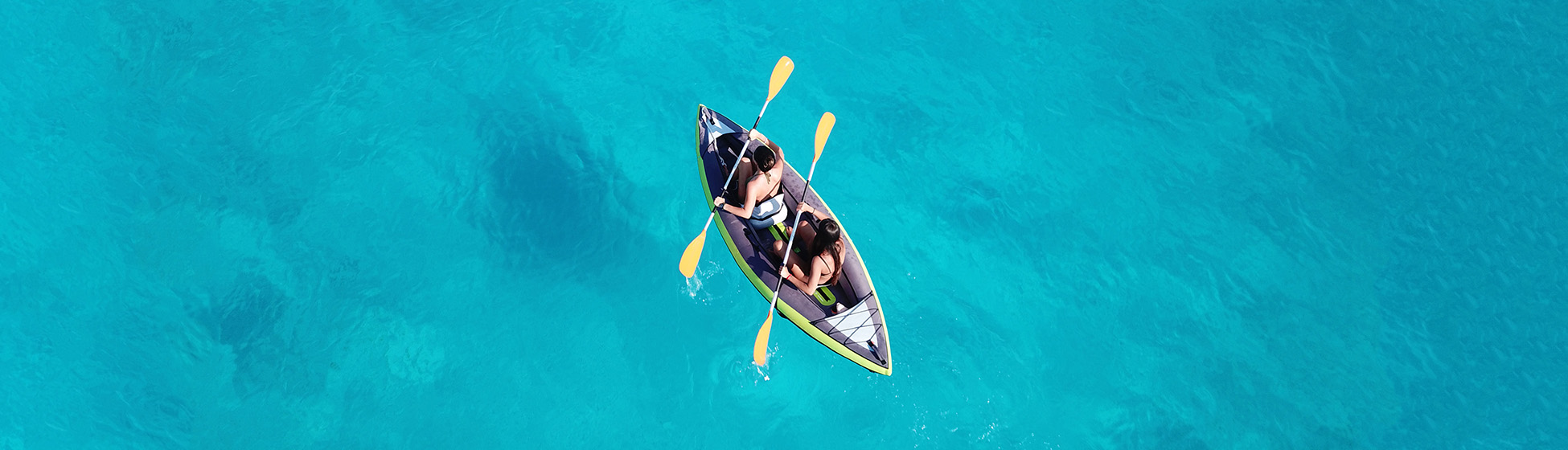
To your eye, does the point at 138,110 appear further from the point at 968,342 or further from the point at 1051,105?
the point at 1051,105

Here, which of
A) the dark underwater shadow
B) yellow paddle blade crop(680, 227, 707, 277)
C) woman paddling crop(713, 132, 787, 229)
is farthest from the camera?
the dark underwater shadow

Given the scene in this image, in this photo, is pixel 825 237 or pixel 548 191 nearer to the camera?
pixel 825 237

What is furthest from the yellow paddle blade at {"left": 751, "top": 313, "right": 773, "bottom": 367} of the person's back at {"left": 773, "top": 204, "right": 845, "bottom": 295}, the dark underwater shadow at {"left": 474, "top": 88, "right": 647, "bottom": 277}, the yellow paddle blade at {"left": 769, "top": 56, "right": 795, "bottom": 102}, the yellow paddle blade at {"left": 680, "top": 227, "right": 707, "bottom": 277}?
the yellow paddle blade at {"left": 769, "top": 56, "right": 795, "bottom": 102}

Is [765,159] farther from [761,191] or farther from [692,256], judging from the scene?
[692,256]

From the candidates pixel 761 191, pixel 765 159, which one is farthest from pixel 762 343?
pixel 765 159

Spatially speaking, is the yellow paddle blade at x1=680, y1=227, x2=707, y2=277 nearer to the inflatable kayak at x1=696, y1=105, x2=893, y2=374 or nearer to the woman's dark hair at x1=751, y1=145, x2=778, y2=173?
the inflatable kayak at x1=696, y1=105, x2=893, y2=374

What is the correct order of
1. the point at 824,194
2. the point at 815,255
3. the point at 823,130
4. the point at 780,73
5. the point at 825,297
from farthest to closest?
1. the point at 824,194
2. the point at 780,73
3. the point at 823,130
4. the point at 825,297
5. the point at 815,255

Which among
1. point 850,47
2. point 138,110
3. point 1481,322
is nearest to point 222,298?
point 138,110
